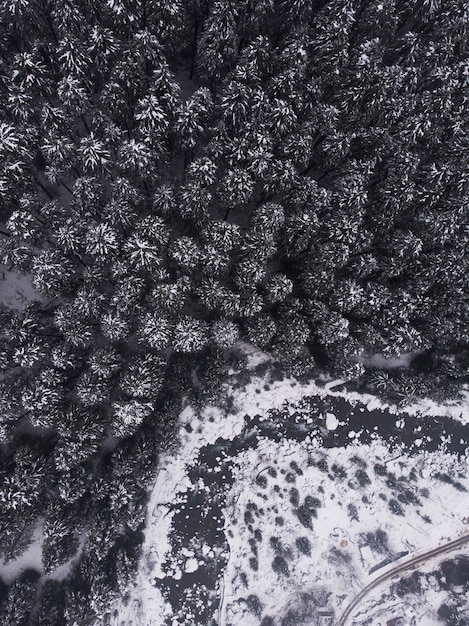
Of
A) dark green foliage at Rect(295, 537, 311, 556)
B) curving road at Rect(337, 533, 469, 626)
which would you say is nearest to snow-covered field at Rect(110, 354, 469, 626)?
dark green foliage at Rect(295, 537, 311, 556)

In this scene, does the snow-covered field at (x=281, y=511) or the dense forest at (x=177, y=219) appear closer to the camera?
the dense forest at (x=177, y=219)

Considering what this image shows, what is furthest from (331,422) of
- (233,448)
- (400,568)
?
(400,568)

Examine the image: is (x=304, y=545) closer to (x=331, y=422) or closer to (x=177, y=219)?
(x=331, y=422)

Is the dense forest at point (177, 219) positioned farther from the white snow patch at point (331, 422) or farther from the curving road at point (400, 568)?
the curving road at point (400, 568)

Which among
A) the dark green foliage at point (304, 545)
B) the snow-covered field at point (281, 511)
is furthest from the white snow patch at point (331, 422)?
the dark green foliage at point (304, 545)

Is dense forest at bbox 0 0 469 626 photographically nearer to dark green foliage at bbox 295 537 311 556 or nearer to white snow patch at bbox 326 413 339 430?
white snow patch at bbox 326 413 339 430
